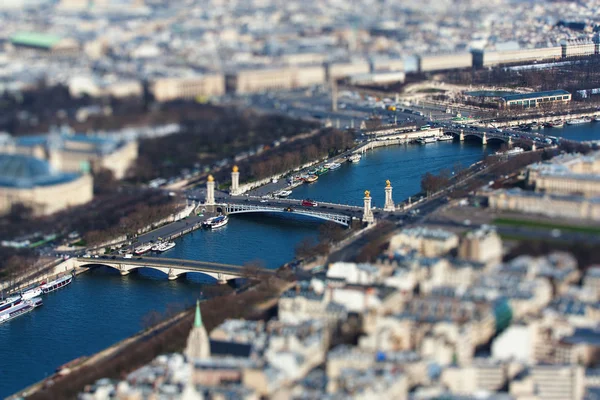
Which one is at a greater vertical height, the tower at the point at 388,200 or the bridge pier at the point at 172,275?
the tower at the point at 388,200

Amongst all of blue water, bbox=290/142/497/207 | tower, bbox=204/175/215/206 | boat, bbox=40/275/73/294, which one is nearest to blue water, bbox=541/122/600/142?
blue water, bbox=290/142/497/207

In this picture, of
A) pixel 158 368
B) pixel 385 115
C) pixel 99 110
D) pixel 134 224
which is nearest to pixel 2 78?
pixel 99 110

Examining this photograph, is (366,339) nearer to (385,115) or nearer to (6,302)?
(6,302)

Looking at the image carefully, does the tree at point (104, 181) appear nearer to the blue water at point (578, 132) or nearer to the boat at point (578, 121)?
the blue water at point (578, 132)

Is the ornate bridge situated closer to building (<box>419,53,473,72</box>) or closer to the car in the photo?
building (<box>419,53,473,72</box>)

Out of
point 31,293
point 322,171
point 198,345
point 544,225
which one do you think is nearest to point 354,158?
point 322,171

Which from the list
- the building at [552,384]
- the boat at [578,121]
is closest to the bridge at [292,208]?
the boat at [578,121]

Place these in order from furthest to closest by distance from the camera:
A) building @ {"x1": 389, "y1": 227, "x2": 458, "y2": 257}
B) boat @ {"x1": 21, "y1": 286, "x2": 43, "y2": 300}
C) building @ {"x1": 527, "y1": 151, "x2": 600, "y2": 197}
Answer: boat @ {"x1": 21, "y1": 286, "x2": 43, "y2": 300} < building @ {"x1": 527, "y1": 151, "x2": 600, "y2": 197} < building @ {"x1": 389, "y1": 227, "x2": 458, "y2": 257}
